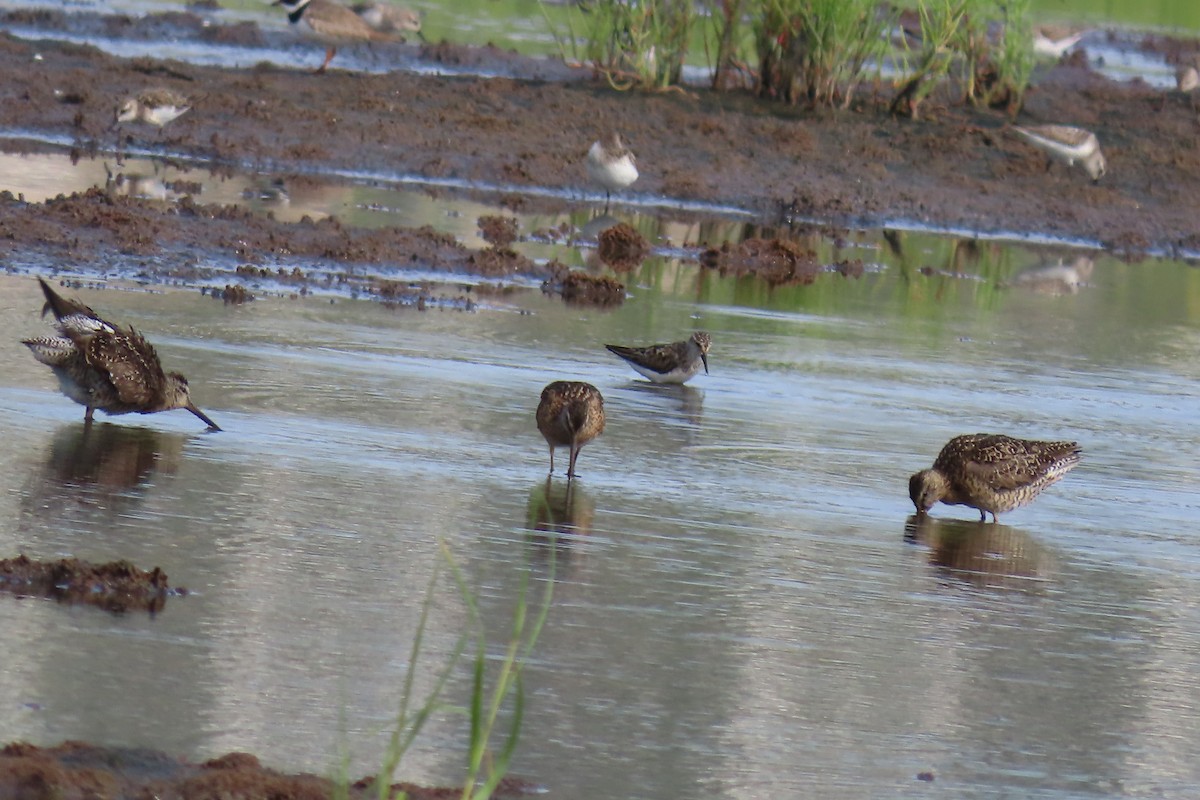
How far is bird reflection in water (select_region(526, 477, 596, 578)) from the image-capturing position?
7.42 meters

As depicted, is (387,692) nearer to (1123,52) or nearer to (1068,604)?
(1068,604)

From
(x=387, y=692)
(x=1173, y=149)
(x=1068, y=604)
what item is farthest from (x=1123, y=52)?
(x=387, y=692)

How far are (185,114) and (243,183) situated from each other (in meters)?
2.67

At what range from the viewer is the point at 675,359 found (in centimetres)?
1127

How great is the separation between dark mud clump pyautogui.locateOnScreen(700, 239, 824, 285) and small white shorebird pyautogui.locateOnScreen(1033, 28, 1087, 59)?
16700mm

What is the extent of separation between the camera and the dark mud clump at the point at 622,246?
1566 centimetres

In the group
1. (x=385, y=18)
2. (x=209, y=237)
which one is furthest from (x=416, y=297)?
(x=385, y=18)

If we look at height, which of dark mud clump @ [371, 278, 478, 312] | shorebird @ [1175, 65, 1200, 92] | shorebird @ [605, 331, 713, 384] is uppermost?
shorebird @ [1175, 65, 1200, 92]

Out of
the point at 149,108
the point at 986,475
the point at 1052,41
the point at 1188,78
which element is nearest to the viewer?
the point at 986,475

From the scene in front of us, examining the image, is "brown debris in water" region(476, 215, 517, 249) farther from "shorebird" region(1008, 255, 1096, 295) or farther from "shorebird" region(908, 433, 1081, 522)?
"shorebird" region(908, 433, 1081, 522)

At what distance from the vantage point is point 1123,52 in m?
37.6

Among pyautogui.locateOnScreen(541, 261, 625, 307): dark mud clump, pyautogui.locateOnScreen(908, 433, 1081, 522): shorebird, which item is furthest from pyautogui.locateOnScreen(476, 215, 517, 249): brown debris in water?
pyautogui.locateOnScreen(908, 433, 1081, 522): shorebird

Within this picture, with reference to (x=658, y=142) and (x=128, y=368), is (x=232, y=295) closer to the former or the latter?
(x=128, y=368)

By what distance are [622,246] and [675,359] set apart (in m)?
4.65
